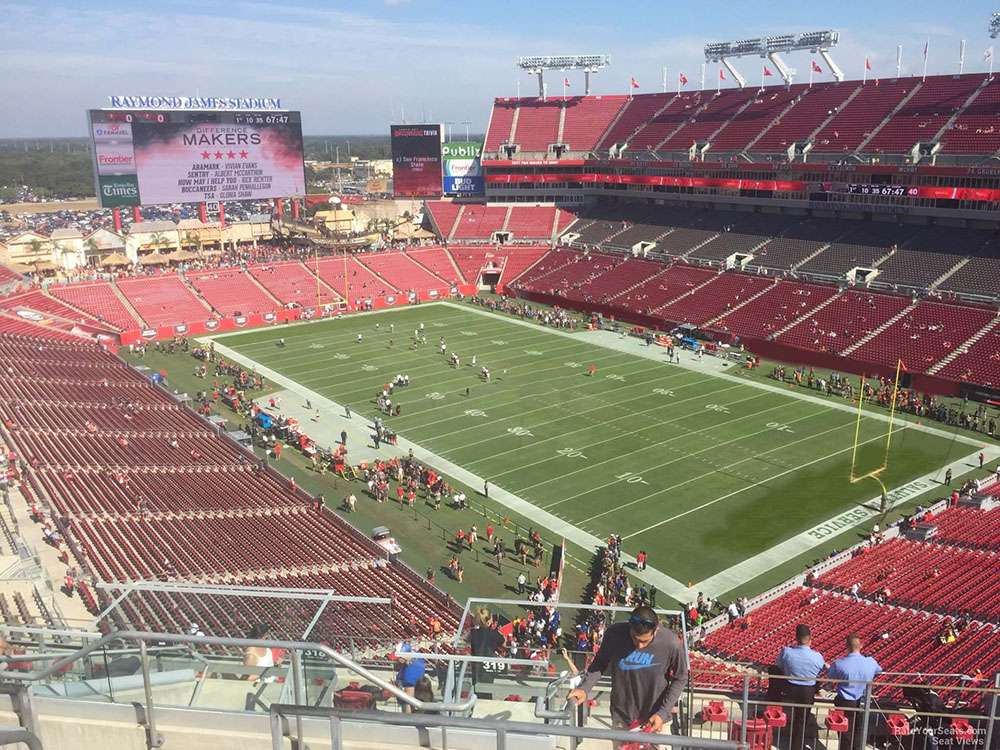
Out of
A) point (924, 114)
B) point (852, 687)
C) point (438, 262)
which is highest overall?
point (924, 114)

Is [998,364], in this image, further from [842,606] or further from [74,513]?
[74,513]

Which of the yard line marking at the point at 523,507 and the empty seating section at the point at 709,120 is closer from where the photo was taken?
the yard line marking at the point at 523,507

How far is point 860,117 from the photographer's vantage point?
182 ft

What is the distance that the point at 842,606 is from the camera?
18438mm

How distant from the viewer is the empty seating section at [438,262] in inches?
2494

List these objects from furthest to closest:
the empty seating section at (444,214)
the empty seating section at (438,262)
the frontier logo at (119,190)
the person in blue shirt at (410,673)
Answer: the empty seating section at (444,214), the empty seating section at (438,262), the frontier logo at (119,190), the person in blue shirt at (410,673)

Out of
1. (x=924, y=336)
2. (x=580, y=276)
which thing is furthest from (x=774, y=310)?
(x=580, y=276)

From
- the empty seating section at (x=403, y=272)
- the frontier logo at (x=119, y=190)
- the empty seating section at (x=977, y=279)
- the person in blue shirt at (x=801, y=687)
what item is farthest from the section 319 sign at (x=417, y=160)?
the person in blue shirt at (x=801, y=687)

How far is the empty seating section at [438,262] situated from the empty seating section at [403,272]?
0.63 m

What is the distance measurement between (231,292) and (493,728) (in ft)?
181

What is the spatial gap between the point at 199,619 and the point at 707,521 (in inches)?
596

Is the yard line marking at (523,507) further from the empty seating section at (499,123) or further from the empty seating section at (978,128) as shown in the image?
the empty seating section at (499,123)

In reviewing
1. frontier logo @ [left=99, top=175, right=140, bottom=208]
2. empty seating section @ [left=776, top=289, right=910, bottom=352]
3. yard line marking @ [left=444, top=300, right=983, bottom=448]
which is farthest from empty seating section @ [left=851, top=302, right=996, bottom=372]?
frontier logo @ [left=99, top=175, right=140, bottom=208]

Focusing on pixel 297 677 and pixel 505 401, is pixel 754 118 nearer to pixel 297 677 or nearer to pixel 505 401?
pixel 505 401
